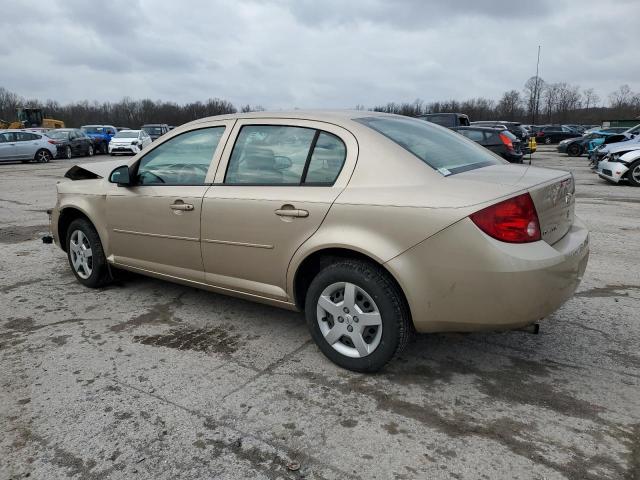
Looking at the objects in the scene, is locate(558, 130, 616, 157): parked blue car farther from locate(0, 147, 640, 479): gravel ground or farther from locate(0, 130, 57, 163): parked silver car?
locate(0, 130, 57, 163): parked silver car

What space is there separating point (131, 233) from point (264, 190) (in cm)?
155

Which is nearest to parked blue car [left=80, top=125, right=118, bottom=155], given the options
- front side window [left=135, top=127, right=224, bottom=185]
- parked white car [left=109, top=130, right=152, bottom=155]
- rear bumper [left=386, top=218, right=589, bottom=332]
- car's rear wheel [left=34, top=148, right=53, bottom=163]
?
parked white car [left=109, top=130, right=152, bottom=155]

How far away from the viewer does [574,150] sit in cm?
2777

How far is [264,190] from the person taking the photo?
11.2 ft

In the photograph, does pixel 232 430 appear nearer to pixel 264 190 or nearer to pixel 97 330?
pixel 264 190

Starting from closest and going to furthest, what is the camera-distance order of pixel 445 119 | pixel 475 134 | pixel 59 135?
pixel 475 134 < pixel 445 119 < pixel 59 135

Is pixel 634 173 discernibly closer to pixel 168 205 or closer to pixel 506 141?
pixel 506 141

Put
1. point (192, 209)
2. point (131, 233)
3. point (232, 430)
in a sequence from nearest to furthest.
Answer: point (232, 430), point (192, 209), point (131, 233)

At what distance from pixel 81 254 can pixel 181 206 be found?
1673 millimetres

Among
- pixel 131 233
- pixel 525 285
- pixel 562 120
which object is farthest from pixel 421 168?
pixel 562 120

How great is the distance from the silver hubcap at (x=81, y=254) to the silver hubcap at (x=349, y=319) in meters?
2.69

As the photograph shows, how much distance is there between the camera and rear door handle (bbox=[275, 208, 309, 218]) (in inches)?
124

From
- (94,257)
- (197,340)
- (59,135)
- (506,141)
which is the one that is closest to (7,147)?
(59,135)

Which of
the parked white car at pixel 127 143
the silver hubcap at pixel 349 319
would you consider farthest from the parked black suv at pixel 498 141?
the parked white car at pixel 127 143
